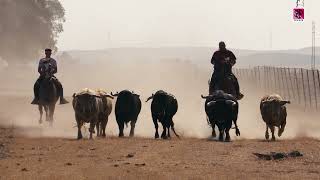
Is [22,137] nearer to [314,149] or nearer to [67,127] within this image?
[67,127]

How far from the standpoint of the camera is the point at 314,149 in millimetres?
17781

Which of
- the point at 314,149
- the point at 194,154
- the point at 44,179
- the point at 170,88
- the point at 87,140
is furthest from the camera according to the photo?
the point at 170,88

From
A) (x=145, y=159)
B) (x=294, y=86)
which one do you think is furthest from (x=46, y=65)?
(x=294, y=86)

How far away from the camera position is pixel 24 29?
88250mm

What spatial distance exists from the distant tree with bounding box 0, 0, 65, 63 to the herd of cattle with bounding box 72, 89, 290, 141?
216 ft

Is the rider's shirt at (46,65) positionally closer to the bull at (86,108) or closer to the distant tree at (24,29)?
the bull at (86,108)

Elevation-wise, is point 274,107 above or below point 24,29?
below

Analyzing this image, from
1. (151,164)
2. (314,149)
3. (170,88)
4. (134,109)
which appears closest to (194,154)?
(151,164)

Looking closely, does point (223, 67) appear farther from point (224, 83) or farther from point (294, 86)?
point (294, 86)

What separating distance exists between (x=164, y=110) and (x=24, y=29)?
69245mm

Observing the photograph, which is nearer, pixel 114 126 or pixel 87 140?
pixel 87 140

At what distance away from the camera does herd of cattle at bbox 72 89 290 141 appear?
20.9m

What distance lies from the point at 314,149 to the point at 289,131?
876 cm

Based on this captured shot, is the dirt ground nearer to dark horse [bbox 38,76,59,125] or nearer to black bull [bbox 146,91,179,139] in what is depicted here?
dark horse [bbox 38,76,59,125]
